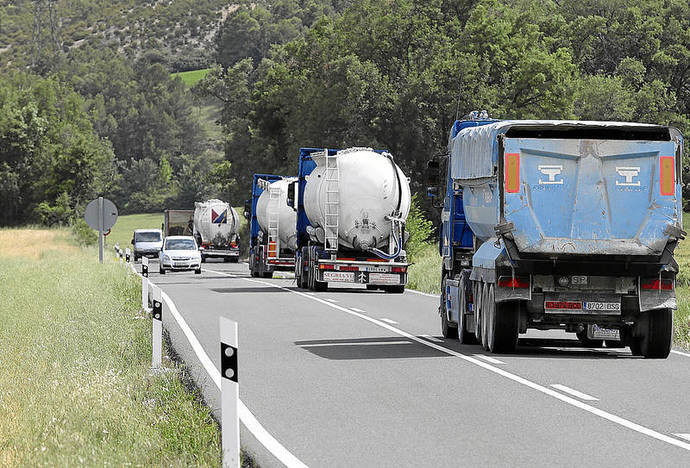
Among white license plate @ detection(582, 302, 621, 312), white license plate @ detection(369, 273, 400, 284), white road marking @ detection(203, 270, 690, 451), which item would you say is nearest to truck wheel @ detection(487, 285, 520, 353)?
white road marking @ detection(203, 270, 690, 451)

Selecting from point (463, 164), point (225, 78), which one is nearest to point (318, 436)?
point (463, 164)

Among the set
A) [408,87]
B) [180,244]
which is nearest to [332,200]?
[180,244]

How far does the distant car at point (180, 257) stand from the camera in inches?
1938

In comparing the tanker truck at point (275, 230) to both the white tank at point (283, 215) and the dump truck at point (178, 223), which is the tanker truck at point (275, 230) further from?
the dump truck at point (178, 223)

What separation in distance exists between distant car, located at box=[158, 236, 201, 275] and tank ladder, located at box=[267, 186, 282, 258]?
6.62 metres

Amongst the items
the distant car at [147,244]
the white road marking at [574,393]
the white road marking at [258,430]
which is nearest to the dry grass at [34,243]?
the distant car at [147,244]

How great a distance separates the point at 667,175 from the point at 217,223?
51304 mm

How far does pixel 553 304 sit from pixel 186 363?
473cm

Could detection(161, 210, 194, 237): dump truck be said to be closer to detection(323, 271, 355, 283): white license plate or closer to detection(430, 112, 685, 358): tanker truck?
detection(323, 271, 355, 283): white license plate

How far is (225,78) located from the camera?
3725 inches

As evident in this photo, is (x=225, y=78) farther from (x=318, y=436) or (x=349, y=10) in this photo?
(x=318, y=436)

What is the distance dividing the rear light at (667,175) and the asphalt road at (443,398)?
2228mm

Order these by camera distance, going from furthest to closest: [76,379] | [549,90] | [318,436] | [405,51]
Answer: [405,51] → [549,90] → [76,379] → [318,436]

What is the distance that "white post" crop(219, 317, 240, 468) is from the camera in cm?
752
